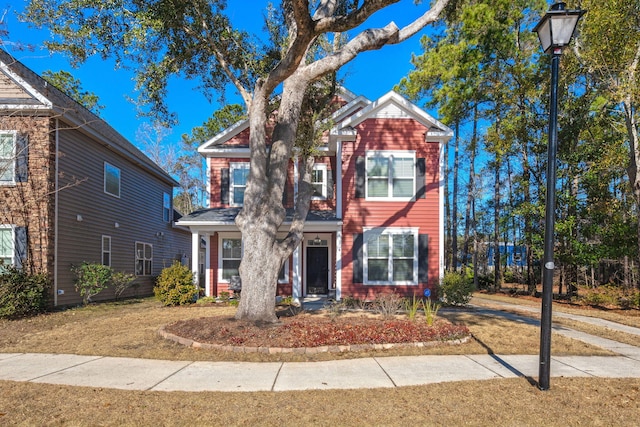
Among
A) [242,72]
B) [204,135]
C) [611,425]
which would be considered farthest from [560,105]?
[204,135]

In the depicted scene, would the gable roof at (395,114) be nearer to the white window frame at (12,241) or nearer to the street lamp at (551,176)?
the street lamp at (551,176)

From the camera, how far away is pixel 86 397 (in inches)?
174

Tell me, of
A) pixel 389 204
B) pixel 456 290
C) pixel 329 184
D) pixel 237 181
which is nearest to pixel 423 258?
pixel 456 290

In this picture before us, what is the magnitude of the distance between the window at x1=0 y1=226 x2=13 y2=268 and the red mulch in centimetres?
694

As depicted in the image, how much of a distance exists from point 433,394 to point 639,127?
15046mm

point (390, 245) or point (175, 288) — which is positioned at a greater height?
point (390, 245)

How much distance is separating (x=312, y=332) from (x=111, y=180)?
11.9m

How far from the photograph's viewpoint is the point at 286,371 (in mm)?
5422

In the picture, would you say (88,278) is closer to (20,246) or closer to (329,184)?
(20,246)

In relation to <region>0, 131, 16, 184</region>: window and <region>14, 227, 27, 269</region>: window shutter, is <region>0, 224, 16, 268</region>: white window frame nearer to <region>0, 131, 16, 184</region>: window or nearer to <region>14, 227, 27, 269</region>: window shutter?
<region>14, 227, 27, 269</region>: window shutter

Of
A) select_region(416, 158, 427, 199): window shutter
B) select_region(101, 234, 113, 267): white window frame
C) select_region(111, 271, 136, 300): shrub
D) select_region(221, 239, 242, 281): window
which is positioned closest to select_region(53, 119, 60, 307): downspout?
select_region(111, 271, 136, 300): shrub

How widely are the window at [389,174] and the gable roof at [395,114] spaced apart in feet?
3.64

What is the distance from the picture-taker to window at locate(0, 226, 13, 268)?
37.4ft

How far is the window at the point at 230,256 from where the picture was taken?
14430 millimetres
